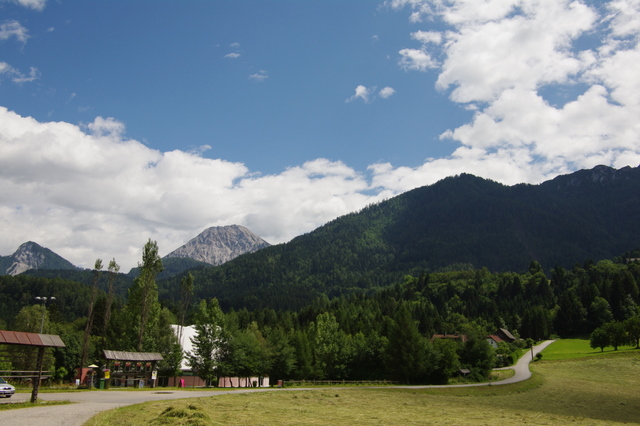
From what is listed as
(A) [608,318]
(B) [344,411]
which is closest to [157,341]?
(B) [344,411]

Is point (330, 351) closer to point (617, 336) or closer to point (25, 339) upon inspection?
point (25, 339)

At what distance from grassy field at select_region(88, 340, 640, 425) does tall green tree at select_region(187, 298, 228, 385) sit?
64.0ft

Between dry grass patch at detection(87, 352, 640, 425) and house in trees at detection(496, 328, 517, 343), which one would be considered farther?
house in trees at detection(496, 328, 517, 343)

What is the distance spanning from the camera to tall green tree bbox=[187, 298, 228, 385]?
59.8 metres

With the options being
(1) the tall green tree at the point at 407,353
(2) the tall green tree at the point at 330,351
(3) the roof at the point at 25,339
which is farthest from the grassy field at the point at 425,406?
(2) the tall green tree at the point at 330,351

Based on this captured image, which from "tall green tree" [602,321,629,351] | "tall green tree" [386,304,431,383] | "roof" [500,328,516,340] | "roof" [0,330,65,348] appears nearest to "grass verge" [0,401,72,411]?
"roof" [0,330,65,348]

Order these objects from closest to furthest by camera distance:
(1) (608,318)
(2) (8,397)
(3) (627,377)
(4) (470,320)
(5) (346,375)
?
(2) (8,397), (3) (627,377), (5) (346,375), (1) (608,318), (4) (470,320)

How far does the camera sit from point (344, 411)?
32.5 metres

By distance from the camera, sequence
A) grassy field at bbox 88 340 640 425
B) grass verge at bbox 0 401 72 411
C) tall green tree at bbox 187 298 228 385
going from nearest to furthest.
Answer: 1. grass verge at bbox 0 401 72 411
2. grassy field at bbox 88 340 640 425
3. tall green tree at bbox 187 298 228 385

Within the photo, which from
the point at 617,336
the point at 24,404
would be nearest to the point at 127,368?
the point at 24,404

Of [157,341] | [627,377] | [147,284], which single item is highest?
[147,284]

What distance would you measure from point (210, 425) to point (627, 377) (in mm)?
75175

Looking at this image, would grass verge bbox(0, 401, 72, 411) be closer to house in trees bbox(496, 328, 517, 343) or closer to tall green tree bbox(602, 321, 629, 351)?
tall green tree bbox(602, 321, 629, 351)

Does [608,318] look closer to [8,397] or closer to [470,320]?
[470,320]
